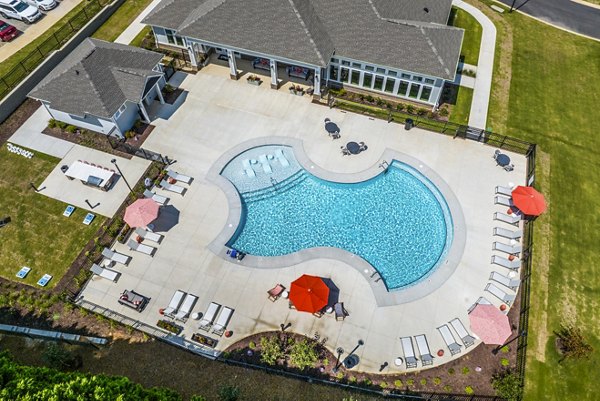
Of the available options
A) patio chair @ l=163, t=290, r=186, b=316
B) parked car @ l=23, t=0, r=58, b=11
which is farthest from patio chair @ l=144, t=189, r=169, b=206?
parked car @ l=23, t=0, r=58, b=11

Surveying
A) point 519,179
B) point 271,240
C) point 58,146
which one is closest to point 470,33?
point 519,179

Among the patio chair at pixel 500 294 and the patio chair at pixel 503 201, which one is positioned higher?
the patio chair at pixel 503 201

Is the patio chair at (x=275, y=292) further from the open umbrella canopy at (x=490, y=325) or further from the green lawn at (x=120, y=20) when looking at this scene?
the green lawn at (x=120, y=20)

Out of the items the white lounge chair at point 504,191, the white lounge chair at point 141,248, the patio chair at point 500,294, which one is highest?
the white lounge chair at point 141,248

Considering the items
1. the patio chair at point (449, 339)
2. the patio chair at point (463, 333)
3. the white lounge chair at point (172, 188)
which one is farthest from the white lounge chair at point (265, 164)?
the patio chair at point (463, 333)

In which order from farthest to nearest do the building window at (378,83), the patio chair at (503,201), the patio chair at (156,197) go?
the building window at (378,83) → the patio chair at (503,201) → the patio chair at (156,197)

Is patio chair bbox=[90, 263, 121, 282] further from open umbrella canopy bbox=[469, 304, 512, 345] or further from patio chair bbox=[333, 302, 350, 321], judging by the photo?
open umbrella canopy bbox=[469, 304, 512, 345]
